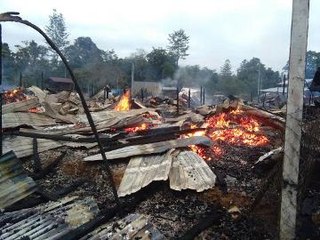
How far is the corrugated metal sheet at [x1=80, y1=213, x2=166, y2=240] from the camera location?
4363mm

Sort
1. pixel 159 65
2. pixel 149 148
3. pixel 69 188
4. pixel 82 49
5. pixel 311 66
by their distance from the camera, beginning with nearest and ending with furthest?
pixel 69 188 → pixel 149 148 → pixel 311 66 → pixel 159 65 → pixel 82 49

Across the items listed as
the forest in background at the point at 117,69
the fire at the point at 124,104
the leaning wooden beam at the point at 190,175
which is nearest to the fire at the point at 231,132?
the leaning wooden beam at the point at 190,175

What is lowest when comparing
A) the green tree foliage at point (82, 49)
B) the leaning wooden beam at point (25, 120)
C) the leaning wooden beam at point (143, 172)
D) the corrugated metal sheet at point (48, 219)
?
the corrugated metal sheet at point (48, 219)

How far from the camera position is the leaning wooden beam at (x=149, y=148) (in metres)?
7.16

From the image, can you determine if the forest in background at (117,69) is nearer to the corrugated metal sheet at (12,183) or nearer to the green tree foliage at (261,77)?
the green tree foliage at (261,77)

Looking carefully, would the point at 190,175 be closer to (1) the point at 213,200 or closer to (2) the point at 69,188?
(1) the point at 213,200

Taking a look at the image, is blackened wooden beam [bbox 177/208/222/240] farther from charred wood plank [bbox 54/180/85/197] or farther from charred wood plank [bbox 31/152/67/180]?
charred wood plank [bbox 31/152/67/180]

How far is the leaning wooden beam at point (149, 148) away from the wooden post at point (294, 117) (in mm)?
3255

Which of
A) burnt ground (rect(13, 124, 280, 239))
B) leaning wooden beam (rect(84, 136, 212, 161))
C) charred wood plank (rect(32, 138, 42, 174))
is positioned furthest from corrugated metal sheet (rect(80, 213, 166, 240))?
charred wood plank (rect(32, 138, 42, 174))

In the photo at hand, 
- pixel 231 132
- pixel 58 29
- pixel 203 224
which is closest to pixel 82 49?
pixel 58 29

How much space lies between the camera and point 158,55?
156ft

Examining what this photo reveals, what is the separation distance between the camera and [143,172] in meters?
6.29

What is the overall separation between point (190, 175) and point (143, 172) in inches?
34.5

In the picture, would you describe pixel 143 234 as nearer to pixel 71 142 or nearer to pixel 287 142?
pixel 287 142
